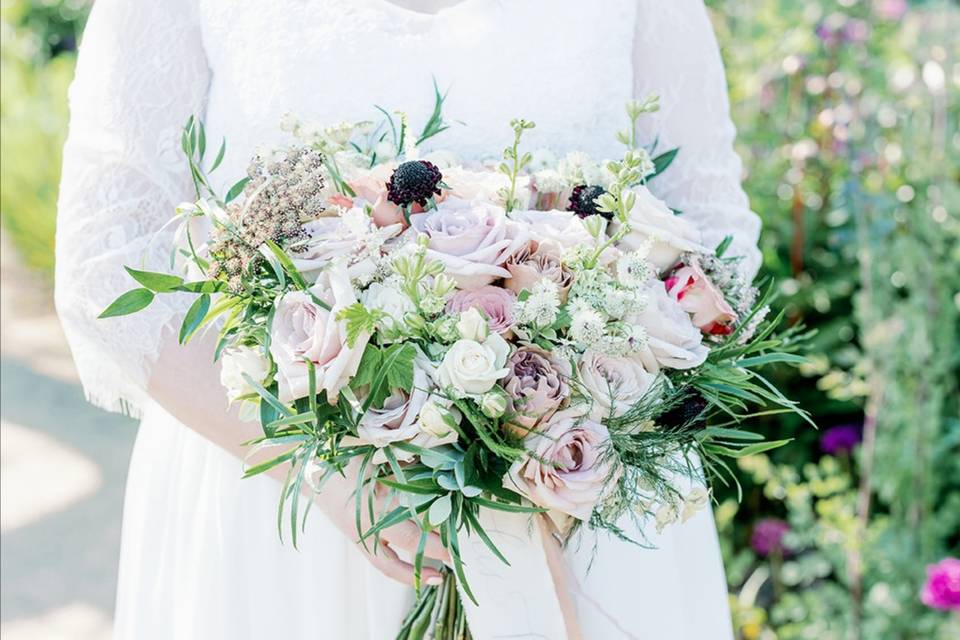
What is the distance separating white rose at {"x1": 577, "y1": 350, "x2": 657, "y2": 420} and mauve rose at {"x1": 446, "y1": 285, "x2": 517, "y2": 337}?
101mm

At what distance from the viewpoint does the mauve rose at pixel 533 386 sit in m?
1.16

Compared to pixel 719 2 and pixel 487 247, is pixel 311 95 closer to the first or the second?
pixel 487 247

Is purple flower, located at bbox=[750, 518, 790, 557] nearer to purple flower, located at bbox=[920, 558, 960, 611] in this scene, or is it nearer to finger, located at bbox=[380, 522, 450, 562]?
purple flower, located at bbox=[920, 558, 960, 611]

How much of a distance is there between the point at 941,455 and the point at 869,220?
26.7 inches

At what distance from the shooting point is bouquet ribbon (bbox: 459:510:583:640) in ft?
4.42

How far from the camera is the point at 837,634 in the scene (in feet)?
9.05

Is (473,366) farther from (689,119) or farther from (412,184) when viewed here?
(689,119)

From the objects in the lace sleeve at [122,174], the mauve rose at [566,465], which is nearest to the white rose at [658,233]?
the mauve rose at [566,465]

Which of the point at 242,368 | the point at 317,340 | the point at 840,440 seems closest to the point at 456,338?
the point at 317,340

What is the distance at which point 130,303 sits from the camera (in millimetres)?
1235

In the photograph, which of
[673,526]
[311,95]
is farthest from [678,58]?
[673,526]

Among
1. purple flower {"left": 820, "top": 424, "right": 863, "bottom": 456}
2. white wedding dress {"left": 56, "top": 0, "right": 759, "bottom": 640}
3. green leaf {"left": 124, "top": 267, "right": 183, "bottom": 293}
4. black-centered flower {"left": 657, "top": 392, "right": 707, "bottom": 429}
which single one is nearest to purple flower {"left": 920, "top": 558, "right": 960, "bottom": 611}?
purple flower {"left": 820, "top": 424, "right": 863, "bottom": 456}

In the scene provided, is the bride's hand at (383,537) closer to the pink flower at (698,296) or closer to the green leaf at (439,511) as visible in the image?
the green leaf at (439,511)

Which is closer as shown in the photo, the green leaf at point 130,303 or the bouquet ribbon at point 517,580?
the green leaf at point 130,303
